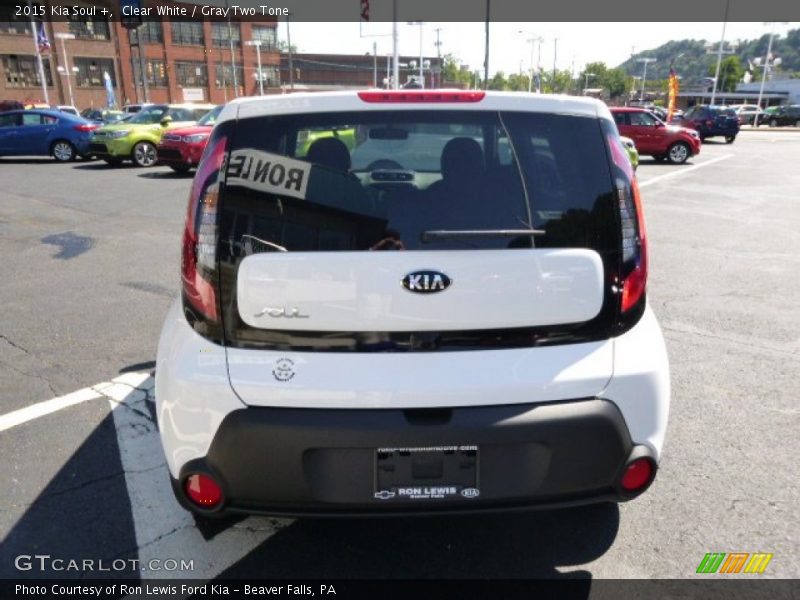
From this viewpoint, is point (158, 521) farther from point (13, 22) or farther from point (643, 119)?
point (13, 22)

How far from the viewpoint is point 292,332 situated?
208 centimetres

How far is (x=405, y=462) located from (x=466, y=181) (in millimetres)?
993

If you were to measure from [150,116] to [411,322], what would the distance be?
19066 millimetres

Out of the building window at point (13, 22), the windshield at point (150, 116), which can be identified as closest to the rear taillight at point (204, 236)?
the windshield at point (150, 116)

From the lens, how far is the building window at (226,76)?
7062cm

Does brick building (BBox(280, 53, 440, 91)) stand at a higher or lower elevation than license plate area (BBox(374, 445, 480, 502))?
higher

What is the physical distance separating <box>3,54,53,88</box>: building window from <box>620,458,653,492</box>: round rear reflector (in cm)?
6339

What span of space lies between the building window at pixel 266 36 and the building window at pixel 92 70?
18709 mm

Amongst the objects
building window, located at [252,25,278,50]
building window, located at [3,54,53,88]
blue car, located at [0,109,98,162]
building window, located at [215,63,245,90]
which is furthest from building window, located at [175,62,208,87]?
blue car, located at [0,109,98,162]

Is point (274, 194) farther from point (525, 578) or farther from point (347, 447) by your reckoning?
point (525, 578)

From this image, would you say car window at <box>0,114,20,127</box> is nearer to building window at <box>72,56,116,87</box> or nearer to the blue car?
the blue car

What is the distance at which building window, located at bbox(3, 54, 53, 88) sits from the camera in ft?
176

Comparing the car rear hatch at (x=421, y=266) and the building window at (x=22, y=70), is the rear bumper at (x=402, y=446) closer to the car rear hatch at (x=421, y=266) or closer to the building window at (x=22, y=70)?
the car rear hatch at (x=421, y=266)

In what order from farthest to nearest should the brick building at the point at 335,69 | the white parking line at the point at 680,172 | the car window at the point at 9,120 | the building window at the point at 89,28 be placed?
the brick building at the point at 335,69, the building window at the point at 89,28, the car window at the point at 9,120, the white parking line at the point at 680,172
